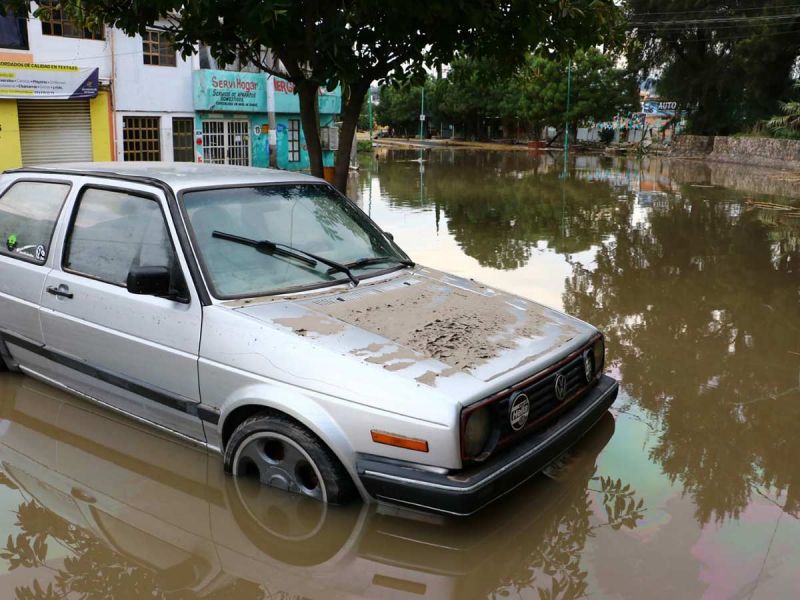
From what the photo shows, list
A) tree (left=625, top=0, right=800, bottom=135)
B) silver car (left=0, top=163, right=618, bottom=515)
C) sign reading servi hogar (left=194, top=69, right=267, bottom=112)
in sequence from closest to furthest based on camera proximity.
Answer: silver car (left=0, top=163, right=618, bottom=515) < sign reading servi hogar (left=194, top=69, right=267, bottom=112) < tree (left=625, top=0, right=800, bottom=135)

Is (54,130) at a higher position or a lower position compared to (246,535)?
higher

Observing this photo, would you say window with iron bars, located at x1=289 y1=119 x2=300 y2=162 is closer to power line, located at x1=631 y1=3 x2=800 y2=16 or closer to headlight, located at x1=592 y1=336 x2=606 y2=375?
power line, located at x1=631 y1=3 x2=800 y2=16

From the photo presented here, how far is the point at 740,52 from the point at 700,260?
109 ft

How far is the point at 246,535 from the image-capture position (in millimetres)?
3617

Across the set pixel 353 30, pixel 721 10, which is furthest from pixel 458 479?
pixel 721 10

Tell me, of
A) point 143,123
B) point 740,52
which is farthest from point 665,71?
point 143,123

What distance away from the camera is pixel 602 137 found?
58.3 meters

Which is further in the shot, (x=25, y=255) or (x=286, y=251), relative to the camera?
(x=25, y=255)

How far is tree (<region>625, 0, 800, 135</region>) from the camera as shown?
37.8 m

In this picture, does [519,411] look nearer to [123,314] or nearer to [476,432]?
[476,432]

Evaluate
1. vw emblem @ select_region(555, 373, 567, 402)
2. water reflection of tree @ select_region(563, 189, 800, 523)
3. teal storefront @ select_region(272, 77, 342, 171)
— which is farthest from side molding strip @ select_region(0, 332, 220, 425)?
teal storefront @ select_region(272, 77, 342, 171)

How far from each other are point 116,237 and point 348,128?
4.27 metres

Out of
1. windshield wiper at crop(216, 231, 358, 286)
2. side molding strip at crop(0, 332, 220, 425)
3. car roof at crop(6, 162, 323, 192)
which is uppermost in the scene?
car roof at crop(6, 162, 323, 192)

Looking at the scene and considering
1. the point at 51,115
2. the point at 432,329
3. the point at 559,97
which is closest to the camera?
the point at 432,329
